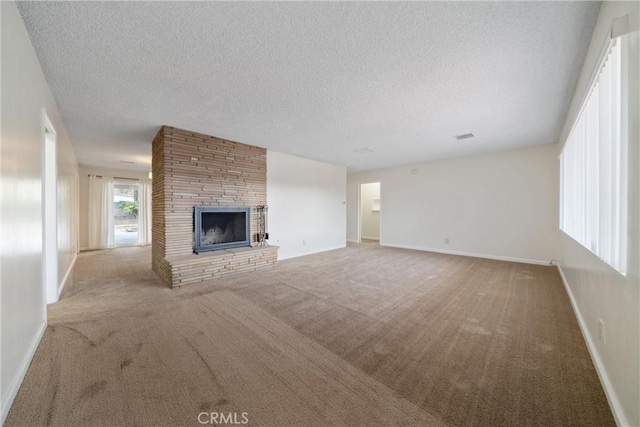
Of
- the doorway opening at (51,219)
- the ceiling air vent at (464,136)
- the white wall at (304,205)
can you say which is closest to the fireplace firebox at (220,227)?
the white wall at (304,205)

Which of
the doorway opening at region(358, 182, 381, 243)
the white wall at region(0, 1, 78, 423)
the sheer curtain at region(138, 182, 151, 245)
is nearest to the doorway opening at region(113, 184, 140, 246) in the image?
the sheer curtain at region(138, 182, 151, 245)

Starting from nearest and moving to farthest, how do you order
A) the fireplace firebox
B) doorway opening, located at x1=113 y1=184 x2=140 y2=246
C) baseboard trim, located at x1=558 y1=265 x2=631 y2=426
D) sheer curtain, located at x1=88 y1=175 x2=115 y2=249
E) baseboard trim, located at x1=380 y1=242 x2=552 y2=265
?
baseboard trim, located at x1=558 y1=265 x2=631 y2=426 → the fireplace firebox → baseboard trim, located at x1=380 y1=242 x2=552 y2=265 → sheer curtain, located at x1=88 y1=175 x2=115 y2=249 → doorway opening, located at x1=113 y1=184 x2=140 y2=246

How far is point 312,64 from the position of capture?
2.08m

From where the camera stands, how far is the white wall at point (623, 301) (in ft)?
3.63

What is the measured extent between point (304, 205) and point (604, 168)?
4.90 metres

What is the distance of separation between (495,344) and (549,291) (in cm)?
208

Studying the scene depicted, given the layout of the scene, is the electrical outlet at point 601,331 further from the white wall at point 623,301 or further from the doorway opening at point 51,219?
the doorway opening at point 51,219

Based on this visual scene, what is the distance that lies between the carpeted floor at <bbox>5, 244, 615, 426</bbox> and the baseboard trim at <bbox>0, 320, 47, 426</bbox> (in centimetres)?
4

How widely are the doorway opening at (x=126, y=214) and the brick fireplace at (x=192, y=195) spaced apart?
4.08 metres

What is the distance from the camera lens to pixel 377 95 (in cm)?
263

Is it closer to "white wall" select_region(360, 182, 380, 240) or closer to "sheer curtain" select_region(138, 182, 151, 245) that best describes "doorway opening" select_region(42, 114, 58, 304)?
"sheer curtain" select_region(138, 182, 151, 245)

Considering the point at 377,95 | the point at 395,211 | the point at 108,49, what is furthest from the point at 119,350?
the point at 395,211

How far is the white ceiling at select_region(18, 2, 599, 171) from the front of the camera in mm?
1560

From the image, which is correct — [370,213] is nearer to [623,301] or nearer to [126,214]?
[623,301]
